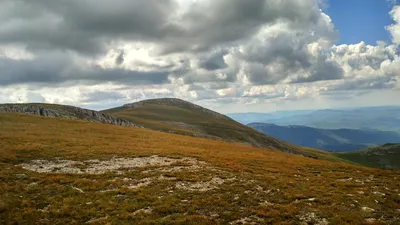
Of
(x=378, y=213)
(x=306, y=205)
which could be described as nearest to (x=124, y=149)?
(x=306, y=205)

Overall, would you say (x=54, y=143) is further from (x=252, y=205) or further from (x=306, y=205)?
(x=306, y=205)

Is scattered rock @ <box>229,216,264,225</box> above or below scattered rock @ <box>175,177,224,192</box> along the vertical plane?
below

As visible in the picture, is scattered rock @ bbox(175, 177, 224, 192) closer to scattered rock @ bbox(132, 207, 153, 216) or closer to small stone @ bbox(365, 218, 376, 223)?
scattered rock @ bbox(132, 207, 153, 216)

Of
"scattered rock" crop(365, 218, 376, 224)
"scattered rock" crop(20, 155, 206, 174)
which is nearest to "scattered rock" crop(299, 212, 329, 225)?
"scattered rock" crop(365, 218, 376, 224)

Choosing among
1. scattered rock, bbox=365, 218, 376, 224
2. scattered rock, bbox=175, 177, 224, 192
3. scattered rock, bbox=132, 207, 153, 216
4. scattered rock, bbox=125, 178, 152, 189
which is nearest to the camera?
scattered rock, bbox=365, 218, 376, 224

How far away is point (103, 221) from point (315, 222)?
548 inches

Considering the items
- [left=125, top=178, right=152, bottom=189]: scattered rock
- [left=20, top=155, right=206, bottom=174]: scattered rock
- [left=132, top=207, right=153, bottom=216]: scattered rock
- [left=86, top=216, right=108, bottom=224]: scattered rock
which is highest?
[left=20, top=155, right=206, bottom=174]: scattered rock

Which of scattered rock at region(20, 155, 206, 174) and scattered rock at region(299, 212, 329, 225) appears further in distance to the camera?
scattered rock at region(20, 155, 206, 174)

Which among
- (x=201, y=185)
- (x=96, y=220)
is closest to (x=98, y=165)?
(x=201, y=185)

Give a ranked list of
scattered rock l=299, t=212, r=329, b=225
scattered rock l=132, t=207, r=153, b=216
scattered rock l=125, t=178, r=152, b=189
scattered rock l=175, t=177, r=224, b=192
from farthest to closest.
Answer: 1. scattered rock l=125, t=178, r=152, b=189
2. scattered rock l=175, t=177, r=224, b=192
3. scattered rock l=132, t=207, r=153, b=216
4. scattered rock l=299, t=212, r=329, b=225

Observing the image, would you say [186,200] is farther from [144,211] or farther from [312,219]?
[312,219]

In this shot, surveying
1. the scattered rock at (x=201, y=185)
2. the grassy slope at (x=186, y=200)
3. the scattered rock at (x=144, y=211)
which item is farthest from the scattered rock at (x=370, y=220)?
the scattered rock at (x=144, y=211)

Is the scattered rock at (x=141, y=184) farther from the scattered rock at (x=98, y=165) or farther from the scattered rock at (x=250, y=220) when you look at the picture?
the scattered rock at (x=250, y=220)

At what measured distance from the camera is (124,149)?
50.7 m
